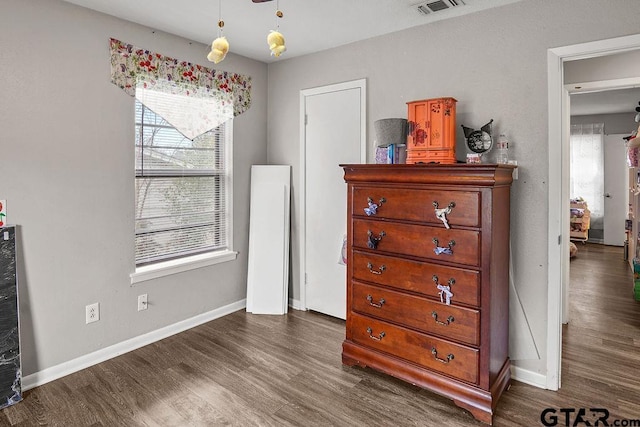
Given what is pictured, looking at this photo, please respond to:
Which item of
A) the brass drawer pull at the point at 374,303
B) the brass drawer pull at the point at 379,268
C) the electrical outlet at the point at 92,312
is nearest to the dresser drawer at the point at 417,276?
the brass drawer pull at the point at 379,268

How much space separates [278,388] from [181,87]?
8.04 ft

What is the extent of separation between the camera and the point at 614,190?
7523 mm

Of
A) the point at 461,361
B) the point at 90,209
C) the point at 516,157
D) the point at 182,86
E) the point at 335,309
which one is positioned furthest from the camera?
the point at 335,309

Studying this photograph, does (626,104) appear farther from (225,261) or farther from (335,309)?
(225,261)

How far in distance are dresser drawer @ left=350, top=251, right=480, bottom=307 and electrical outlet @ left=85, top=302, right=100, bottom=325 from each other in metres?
1.87

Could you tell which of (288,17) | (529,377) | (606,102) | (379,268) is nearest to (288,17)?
(288,17)

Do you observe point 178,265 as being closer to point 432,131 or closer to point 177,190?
point 177,190

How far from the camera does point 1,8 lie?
227 centimetres

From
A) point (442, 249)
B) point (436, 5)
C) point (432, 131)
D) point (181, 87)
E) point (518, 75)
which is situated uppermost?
point (436, 5)

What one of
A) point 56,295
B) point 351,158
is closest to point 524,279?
point 351,158

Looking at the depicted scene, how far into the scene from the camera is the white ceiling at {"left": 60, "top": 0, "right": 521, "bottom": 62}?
8.33ft

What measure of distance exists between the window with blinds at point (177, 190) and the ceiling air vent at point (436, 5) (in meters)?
1.92

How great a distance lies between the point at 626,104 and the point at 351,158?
19.6ft

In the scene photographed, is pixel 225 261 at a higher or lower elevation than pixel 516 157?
lower
